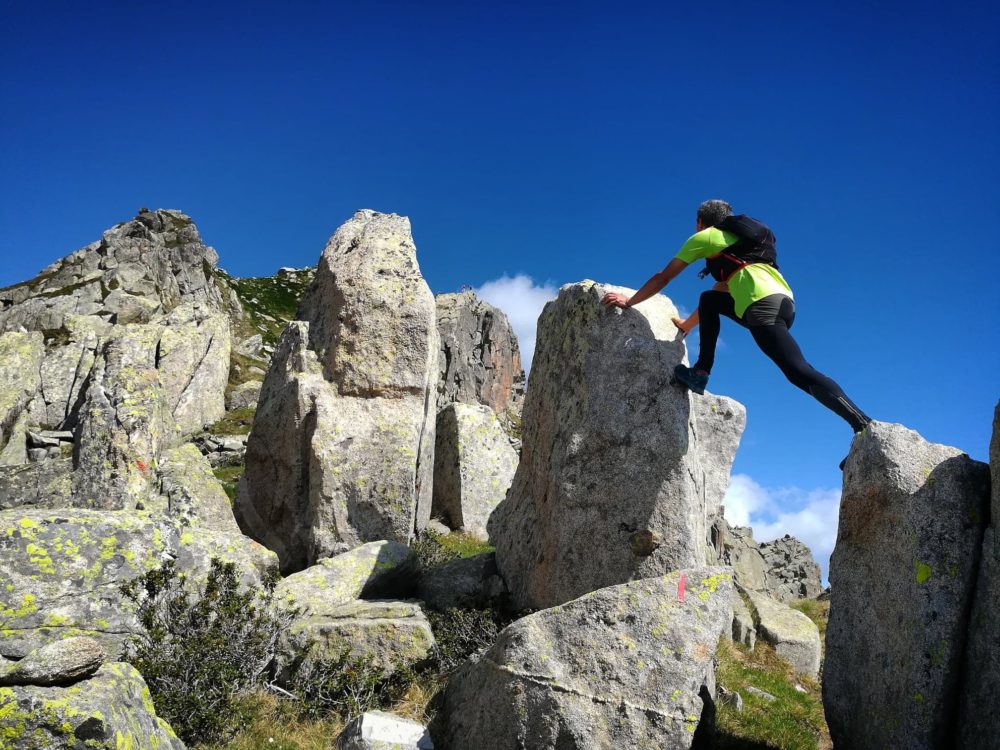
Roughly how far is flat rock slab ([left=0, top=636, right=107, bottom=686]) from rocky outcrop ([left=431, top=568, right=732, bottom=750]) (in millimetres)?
3598

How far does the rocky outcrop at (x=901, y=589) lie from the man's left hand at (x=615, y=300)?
12.6 ft

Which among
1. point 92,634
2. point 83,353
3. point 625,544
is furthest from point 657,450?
point 83,353

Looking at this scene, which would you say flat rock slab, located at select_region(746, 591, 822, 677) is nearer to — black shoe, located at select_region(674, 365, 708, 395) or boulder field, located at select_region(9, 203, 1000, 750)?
boulder field, located at select_region(9, 203, 1000, 750)

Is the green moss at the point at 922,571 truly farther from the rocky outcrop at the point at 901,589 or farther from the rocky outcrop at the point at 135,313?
the rocky outcrop at the point at 135,313

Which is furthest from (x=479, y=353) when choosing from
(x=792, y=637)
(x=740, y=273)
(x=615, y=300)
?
(x=740, y=273)

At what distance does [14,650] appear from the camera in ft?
26.8

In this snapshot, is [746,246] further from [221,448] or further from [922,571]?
[221,448]

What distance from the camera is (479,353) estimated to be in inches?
3127

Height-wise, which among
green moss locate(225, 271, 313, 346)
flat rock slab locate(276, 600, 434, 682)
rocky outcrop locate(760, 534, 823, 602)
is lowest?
flat rock slab locate(276, 600, 434, 682)

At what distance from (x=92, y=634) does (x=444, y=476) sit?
14070 millimetres

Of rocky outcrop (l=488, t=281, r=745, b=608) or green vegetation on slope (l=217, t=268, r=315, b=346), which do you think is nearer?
rocky outcrop (l=488, t=281, r=745, b=608)

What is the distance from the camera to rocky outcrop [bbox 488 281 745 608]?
403 inches

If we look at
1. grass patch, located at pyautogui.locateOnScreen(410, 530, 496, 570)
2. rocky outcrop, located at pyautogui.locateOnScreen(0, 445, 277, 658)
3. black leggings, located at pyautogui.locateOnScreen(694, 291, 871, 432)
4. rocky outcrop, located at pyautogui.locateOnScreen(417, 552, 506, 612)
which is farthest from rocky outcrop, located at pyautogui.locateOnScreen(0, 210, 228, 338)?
black leggings, located at pyautogui.locateOnScreen(694, 291, 871, 432)

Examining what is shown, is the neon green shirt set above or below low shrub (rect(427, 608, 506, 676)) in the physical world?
above
